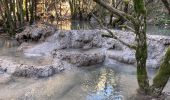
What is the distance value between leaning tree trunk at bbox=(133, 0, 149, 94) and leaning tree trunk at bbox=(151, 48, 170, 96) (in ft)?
0.64

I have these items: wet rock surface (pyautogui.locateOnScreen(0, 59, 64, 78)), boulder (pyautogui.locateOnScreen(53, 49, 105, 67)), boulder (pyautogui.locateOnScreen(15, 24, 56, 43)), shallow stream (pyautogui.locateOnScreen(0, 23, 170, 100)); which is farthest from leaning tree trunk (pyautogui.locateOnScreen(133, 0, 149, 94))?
boulder (pyautogui.locateOnScreen(15, 24, 56, 43))

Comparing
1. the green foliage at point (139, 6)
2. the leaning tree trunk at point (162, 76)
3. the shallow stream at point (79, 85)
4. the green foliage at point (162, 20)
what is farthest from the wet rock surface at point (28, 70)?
the green foliage at point (162, 20)

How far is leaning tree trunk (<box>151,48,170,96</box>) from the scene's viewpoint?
275 inches

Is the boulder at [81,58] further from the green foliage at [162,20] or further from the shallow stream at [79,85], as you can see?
the green foliage at [162,20]

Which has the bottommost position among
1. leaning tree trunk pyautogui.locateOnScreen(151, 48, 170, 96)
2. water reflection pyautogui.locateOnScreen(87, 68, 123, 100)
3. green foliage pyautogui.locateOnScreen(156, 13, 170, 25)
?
water reflection pyautogui.locateOnScreen(87, 68, 123, 100)

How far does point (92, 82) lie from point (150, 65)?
2.97 meters

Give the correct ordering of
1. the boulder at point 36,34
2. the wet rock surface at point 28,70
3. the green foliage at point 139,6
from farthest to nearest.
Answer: the boulder at point 36,34
the wet rock surface at point 28,70
the green foliage at point 139,6

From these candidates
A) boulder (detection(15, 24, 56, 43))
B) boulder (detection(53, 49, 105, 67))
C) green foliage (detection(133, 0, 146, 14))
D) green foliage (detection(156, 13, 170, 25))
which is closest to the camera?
green foliage (detection(133, 0, 146, 14))

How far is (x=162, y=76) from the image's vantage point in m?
7.16

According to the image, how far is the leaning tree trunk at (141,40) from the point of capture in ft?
21.8

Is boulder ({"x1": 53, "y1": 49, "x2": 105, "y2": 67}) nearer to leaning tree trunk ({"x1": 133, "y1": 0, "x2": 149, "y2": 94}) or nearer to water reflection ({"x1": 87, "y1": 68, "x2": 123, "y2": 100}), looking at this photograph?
water reflection ({"x1": 87, "y1": 68, "x2": 123, "y2": 100})

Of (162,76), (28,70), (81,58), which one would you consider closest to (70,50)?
(81,58)

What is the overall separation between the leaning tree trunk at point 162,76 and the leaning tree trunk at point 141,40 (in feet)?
0.64

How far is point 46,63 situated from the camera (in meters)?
10.9
